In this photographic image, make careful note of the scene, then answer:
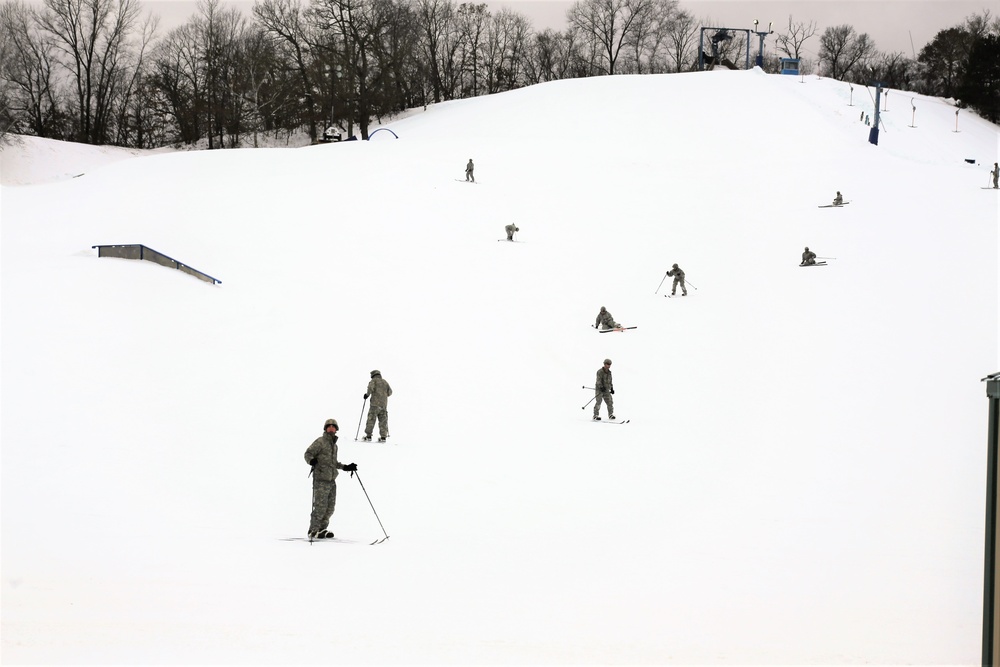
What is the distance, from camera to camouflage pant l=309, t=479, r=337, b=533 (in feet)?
31.8

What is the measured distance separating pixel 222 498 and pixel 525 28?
261ft

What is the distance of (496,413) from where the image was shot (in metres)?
15.7

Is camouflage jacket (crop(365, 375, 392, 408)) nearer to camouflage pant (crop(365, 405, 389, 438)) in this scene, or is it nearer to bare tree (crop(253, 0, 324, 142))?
camouflage pant (crop(365, 405, 389, 438))

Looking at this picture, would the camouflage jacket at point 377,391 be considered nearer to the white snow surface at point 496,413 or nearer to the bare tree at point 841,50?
the white snow surface at point 496,413

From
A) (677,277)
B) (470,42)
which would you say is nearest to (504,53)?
(470,42)

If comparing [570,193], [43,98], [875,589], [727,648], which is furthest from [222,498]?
[43,98]

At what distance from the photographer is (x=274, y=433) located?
45.6ft

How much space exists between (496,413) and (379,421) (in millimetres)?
2752

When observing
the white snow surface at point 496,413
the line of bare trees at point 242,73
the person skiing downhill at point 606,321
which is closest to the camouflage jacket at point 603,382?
the white snow surface at point 496,413

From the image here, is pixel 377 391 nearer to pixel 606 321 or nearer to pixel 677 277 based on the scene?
pixel 606 321

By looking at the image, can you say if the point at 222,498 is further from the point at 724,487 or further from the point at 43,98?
the point at 43,98

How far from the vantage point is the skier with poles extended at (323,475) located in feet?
31.7

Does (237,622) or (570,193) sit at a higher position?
(570,193)

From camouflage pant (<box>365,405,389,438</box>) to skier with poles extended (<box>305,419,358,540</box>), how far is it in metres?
3.72
